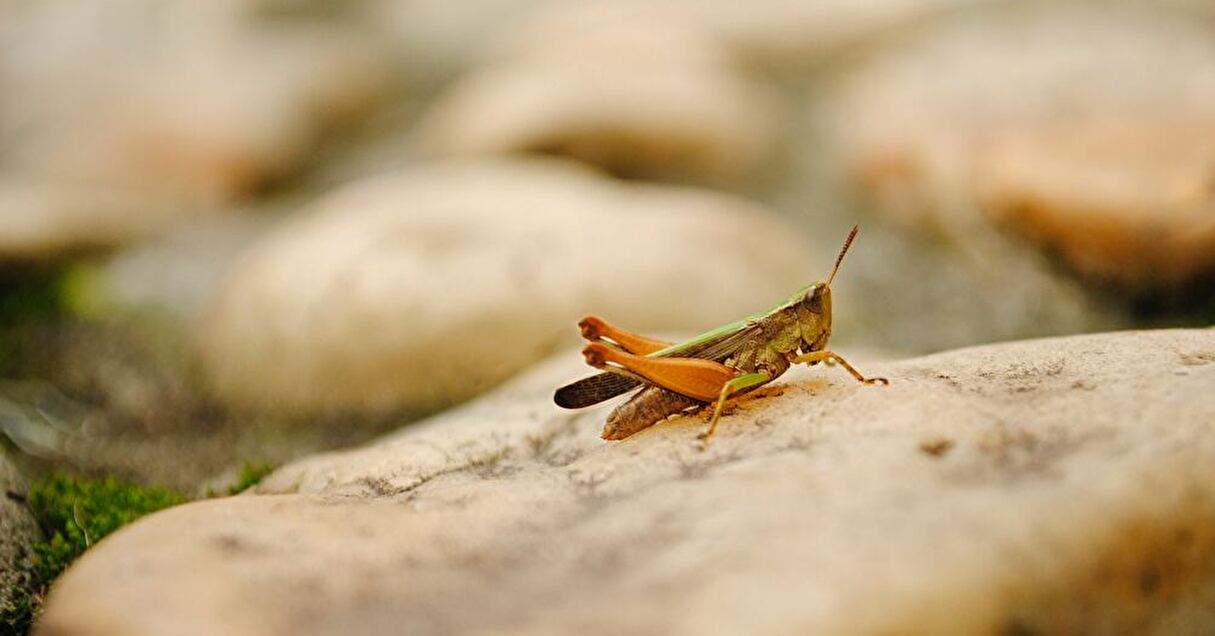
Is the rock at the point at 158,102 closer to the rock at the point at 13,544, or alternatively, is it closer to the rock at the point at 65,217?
the rock at the point at 65,217

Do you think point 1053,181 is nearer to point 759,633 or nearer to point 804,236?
point 804,236

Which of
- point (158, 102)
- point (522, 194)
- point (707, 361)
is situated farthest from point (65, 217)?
point (707, 361)

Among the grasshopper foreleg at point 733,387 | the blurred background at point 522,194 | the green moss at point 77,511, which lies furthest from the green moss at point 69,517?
the grasshopper foreleg at point 733,387

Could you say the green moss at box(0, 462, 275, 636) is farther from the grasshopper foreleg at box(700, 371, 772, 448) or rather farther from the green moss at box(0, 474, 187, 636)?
the grasshopper foreleg at box(700, 371, 772, 448)

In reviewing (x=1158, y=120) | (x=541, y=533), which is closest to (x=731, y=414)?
(x=541, y=533)

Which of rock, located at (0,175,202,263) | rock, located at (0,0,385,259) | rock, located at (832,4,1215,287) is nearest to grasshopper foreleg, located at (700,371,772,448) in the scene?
rock, located at (832,4,1215,287)
